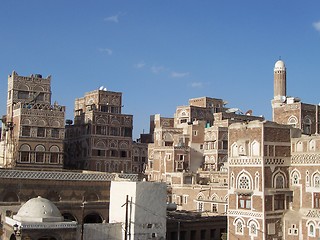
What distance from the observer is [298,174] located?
45156mm

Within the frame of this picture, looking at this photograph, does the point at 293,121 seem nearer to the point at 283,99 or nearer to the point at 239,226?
the point at 283,99

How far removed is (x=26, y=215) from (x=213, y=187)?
33.5 metres

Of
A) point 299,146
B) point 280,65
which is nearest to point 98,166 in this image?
point 280,65

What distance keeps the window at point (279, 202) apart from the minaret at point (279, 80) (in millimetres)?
22627

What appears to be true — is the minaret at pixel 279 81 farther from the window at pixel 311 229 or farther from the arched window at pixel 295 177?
the window at pixel 311 229

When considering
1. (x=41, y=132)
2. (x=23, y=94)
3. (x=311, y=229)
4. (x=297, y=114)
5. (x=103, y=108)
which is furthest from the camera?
(x=103, y=108)

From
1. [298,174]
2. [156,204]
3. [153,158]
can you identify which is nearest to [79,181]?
[156,204]

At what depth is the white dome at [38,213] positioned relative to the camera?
39.8 m

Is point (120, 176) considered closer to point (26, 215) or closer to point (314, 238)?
point (26, 215)

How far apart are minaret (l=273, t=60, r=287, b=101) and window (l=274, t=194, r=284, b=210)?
74.2 feet

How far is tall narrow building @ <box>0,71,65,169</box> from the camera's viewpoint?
70.5m

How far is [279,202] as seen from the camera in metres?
45.1

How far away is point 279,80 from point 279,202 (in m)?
26.2

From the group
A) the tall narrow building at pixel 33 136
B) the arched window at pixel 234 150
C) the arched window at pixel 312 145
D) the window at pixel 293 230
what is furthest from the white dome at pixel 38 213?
the tall narrow building at pixel 33 136
